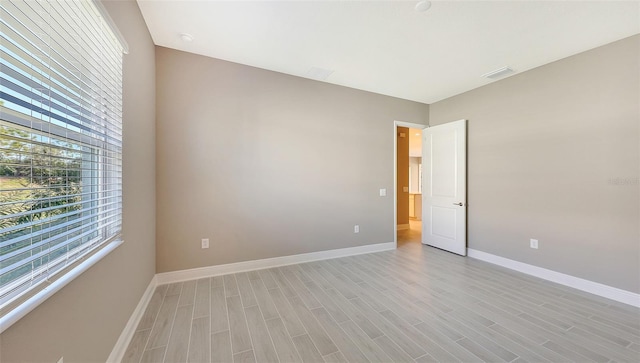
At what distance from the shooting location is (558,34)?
2.39 meters

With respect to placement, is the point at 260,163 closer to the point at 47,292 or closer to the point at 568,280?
the point at 47,292

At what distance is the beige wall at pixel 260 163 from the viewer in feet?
9.25

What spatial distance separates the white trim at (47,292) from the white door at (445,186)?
4.43 m

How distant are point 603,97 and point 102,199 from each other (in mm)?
4791

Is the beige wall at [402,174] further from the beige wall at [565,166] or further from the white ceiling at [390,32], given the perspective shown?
the white ceiling at [390,32]

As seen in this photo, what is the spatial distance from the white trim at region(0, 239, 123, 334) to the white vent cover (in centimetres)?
295

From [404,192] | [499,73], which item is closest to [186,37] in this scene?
[499,73]

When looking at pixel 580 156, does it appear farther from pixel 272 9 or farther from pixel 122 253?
pixel 122 253

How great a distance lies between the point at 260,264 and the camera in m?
3.23

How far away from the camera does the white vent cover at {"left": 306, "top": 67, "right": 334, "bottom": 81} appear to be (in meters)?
3.25

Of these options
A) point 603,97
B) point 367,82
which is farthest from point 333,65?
point 603,97

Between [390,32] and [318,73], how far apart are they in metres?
1.21

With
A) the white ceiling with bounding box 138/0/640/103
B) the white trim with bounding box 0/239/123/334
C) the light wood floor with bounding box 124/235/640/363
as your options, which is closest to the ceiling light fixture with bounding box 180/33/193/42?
the white ceiling with bounding box 138/0/640/103

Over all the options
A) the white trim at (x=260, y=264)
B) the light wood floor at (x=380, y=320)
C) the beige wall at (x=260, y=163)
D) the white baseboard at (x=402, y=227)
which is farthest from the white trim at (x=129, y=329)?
the white baseboard at (x=402, y=227)
